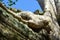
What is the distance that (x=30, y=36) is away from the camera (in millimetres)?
3355

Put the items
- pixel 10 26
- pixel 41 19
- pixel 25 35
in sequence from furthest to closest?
pixel 41 19 < pixel 25 35 < pixel 10 26

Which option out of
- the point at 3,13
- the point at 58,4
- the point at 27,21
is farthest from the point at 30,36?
the point at 58,4

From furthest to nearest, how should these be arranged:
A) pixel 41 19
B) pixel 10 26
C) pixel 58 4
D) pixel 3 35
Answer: pixel 58 4 → pixel 41 19 → pixel 10 26 → pixel 3 35

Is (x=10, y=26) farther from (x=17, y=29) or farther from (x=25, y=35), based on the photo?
(x=25, y=35)

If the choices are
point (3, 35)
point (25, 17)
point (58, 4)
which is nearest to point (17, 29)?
point (3, 35)

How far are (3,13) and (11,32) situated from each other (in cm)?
29

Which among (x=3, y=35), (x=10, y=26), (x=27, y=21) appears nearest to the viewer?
(x=3, y=35)

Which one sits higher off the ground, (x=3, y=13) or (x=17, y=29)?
(x=3, y=13)

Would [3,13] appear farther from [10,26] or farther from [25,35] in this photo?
[25,35]

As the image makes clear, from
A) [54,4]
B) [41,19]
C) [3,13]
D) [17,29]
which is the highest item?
[3,13]

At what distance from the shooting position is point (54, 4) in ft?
19.8

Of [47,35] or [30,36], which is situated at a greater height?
[30,36]

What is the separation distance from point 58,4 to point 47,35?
90.5 inches

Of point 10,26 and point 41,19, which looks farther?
point 41,19
